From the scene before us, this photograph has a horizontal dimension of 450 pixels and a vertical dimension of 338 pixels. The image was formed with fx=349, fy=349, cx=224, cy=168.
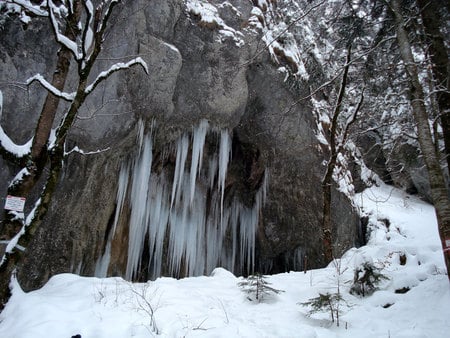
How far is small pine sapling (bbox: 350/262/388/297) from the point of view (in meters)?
4.89

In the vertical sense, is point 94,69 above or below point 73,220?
above

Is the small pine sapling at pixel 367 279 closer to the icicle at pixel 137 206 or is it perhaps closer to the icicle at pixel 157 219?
the icicle at pixel 137 206

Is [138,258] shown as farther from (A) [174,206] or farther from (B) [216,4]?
(B) [216,4]

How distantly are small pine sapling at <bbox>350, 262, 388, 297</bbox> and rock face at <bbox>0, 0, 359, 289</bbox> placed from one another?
3731 millimetres

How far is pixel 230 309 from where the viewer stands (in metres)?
4.79

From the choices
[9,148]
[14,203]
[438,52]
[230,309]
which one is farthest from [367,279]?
[9,148]

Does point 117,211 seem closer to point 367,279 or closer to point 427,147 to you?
point 367,279

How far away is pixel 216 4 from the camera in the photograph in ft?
36.7

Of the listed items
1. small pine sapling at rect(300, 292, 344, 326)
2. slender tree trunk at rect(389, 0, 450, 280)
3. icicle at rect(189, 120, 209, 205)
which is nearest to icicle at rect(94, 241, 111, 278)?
icicle at rect(189, 120, 209, 205)

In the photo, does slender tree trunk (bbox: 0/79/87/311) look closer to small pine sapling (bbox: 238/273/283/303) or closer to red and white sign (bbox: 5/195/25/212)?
red and white sign (bbox: 5/195/25/212)

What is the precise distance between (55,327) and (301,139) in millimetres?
10154

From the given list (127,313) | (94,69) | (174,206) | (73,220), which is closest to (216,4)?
(94,69)

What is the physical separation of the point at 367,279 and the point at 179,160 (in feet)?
22.5

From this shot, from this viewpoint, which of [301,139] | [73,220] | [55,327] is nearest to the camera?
[55,327]
